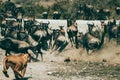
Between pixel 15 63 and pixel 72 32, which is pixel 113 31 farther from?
pixel 15 63

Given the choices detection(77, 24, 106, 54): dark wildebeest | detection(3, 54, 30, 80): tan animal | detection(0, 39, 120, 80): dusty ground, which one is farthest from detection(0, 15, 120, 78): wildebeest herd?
detection(3, 54, 30, 80): tan animal

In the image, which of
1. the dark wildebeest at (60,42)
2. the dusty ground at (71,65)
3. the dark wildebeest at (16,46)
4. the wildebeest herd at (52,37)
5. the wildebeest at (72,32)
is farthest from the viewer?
the wildebeest at (72,32)

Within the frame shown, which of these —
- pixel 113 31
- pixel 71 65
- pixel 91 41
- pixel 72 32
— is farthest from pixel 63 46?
pixel 71 65

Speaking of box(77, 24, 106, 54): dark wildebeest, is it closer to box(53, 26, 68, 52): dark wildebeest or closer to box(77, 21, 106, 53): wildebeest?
box(77, 21, 106, 53): wildebeest

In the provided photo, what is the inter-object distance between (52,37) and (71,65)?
279 inches

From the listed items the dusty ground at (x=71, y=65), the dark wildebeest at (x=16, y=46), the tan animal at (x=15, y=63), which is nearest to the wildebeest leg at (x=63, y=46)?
the dusty ground at (x=71, y=65)

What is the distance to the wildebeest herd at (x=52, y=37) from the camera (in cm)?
2291

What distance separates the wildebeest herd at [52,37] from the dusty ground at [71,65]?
2.24ft

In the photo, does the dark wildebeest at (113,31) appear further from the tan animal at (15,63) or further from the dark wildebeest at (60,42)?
the tan animal at (15,63)

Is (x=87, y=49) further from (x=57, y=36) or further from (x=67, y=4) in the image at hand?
(x=67, y=4)

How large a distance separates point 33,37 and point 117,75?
9.47 meters

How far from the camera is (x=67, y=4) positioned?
4103 centimetres

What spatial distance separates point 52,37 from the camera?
27.8m

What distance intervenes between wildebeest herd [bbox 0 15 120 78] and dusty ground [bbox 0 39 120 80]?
26.9 inches
